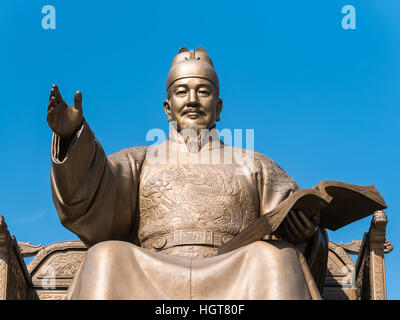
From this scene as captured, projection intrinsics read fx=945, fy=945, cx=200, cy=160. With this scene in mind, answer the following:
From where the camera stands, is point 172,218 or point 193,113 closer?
point 172,218

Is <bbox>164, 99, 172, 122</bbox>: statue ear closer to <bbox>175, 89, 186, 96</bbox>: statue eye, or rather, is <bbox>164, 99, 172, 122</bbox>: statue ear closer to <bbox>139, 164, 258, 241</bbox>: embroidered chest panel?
<bbox>175, 89, 186, 96</bbox>: statue eye

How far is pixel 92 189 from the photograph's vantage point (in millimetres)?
8555

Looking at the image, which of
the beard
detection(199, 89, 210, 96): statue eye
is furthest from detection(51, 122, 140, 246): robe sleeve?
detection(199, 89, 210, 96): statue eye

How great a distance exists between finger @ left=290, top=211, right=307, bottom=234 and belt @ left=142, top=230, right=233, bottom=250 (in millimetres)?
853

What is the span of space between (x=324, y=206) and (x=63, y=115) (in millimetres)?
2310

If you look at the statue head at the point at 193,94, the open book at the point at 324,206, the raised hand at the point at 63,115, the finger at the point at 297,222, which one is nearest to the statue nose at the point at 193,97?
the statue head at the point at 193,94

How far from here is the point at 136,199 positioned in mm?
9102

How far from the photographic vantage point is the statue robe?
721 cm

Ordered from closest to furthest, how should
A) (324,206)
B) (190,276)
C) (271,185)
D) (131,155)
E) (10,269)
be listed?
(190,276), (324,206), (10,269), (271,185), (131,155)

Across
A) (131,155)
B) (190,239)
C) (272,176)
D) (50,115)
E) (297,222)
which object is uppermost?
(50,115)

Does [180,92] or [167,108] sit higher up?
[180,92]

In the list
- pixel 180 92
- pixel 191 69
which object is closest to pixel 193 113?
pixel 180 92

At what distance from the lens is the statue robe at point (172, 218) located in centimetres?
721

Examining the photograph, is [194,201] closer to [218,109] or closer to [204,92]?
[204,92]
